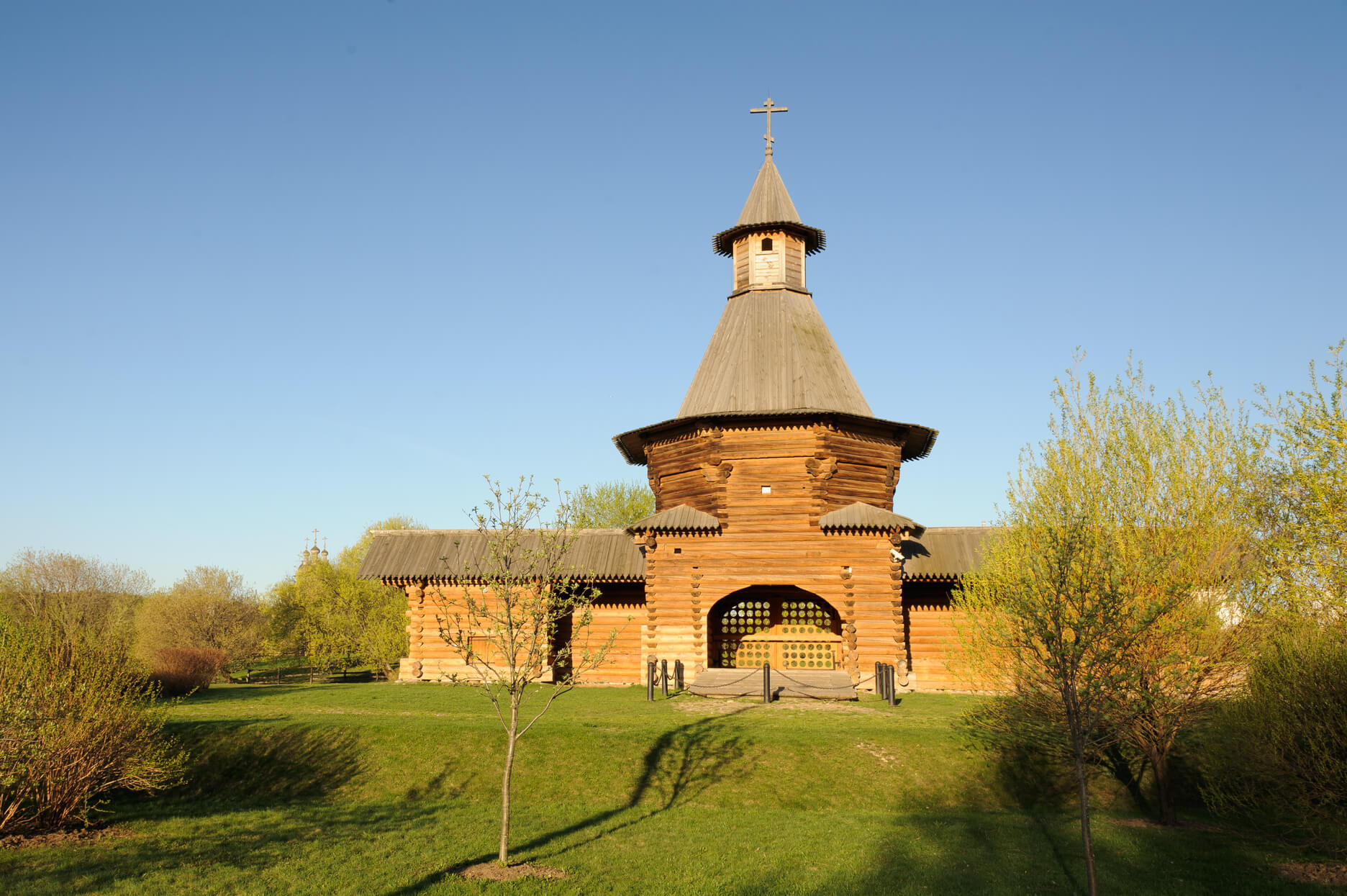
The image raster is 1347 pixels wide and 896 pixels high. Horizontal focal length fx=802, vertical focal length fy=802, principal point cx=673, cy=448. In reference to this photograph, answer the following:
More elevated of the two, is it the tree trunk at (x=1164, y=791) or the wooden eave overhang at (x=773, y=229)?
the wooden eave overhang at (x=773, y=229)

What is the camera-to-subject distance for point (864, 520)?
77.5 ft

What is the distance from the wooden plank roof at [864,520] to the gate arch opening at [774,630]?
3.16 m

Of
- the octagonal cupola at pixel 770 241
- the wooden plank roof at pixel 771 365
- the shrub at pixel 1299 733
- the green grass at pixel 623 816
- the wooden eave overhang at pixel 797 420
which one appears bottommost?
the green grass at pixel 623 816

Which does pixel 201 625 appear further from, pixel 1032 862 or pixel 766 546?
pixel 1032 862

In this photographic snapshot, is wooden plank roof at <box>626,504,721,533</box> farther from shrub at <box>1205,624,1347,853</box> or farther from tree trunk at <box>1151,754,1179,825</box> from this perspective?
shrub at <box>1205,624,1347,853</box>

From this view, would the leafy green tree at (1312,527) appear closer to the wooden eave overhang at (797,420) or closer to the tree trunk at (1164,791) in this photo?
the tree trunk at (1164,791)

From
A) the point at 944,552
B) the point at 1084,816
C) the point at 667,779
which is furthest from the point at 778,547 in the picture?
the point at 1084,816

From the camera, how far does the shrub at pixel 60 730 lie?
11.9 m

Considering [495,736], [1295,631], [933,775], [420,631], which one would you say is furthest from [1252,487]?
[420,631]

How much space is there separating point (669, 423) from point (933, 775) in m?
14.1

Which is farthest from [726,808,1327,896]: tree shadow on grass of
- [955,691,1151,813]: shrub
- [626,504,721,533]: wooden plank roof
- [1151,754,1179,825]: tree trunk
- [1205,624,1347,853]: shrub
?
[626,504,721,533]: wooden plank roof

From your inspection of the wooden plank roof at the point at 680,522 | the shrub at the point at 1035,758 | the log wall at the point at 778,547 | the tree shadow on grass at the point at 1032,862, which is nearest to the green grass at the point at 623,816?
the tree shadow on grass at the point at 1032,862

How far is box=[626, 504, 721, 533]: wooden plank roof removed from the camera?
24609mm

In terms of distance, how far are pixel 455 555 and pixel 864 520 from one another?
45.1 ft
